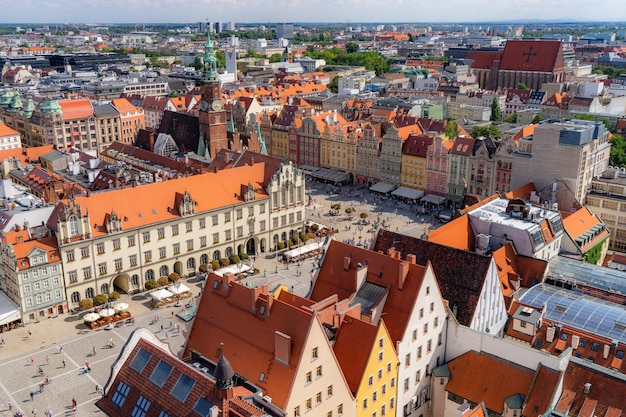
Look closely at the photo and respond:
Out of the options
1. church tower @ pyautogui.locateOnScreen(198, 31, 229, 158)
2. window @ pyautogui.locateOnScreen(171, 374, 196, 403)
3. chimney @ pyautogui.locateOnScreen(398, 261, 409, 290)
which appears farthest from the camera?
church tower @ pyautogui.locateOnScreen(198, 31, 229, 158)

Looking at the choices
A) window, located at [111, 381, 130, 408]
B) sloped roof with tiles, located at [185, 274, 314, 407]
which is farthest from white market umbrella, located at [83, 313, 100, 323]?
window, located at [111, 381, 130, 408]

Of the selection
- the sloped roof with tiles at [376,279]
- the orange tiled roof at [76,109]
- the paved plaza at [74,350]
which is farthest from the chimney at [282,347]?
the orange tiled roof at [76,109]

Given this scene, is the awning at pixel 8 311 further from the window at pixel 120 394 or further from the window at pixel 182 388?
the window at pixel 182 388

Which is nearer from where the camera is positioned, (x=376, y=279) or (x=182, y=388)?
(x=182, y=388)

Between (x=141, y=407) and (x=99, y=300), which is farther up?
(x=141, y=407)

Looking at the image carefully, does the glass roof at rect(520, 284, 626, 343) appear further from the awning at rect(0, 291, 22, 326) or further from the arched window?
the awning at rect(0, 291, 22, 326)

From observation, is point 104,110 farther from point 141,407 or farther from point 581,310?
point 141,407

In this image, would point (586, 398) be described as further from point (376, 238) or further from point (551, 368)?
point (376, 238)

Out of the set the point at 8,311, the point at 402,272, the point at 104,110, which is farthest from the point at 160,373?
the point at 104,110
